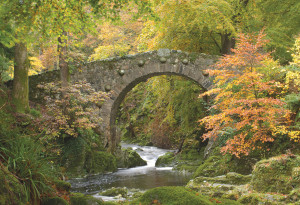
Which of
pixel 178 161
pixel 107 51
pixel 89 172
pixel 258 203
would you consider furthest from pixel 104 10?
pixel 107 51

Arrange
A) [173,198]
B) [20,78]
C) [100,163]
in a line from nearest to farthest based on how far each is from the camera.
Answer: [173,198] < [20,78] < [100,163]

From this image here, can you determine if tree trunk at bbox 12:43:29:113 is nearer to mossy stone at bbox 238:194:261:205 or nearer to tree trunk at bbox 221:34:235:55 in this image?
mossy stone at bbox 238:194:261:205

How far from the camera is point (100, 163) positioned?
1044cm

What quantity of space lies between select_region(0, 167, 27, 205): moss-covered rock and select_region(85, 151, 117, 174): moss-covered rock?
7302mm

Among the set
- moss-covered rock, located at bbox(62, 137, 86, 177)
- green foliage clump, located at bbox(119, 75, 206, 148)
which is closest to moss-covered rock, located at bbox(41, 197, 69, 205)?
moss-covered rock, located at bbox(62, 137, 86, 177)

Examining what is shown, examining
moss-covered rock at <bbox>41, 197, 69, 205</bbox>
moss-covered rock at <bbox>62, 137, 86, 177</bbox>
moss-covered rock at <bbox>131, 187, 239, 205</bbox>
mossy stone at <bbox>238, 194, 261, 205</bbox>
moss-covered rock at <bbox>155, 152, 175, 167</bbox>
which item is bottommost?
moss-covered rock at <bbox>155, 152, 175, 167</bbox>

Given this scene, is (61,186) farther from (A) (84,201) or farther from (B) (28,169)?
(B) (28,169)

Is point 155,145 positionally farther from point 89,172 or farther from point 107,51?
point 89,172

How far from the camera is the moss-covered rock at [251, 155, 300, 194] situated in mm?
4142

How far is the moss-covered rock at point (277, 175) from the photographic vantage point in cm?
414

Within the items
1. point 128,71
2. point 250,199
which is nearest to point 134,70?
point 128,71

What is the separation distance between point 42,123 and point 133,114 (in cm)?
1642

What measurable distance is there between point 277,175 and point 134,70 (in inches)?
306

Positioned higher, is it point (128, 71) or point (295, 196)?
point (128, 71)
